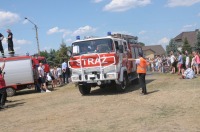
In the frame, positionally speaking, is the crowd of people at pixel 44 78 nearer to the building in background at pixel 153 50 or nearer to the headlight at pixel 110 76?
the headlight at pixel 110 76

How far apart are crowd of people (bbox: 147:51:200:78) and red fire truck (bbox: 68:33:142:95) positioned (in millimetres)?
6524

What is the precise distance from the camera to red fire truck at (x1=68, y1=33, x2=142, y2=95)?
14789 millimetres

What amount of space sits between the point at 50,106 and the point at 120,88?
12.1 ft

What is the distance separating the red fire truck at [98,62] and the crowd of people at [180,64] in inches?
257

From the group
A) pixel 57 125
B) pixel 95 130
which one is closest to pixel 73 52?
pixel 57 125

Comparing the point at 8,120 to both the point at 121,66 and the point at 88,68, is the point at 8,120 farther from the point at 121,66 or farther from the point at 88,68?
the point at 121,66

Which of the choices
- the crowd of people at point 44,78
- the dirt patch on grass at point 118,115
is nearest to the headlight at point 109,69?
the dirt patch on grass at point 118,115

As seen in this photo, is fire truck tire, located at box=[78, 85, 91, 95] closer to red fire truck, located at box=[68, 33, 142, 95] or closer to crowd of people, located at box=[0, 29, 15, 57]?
red fire truck, located at box=[68, 33, 142, 95]

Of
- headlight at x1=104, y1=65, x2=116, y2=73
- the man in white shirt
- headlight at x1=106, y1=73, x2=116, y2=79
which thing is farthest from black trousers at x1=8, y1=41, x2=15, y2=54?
headlight at x1=106, y1=73, x2=116, y2=79

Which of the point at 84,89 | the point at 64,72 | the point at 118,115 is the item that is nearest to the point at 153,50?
the point at 64,72

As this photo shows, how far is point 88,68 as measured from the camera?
15031 mm

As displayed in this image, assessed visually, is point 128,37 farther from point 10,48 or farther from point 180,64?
point 10,48

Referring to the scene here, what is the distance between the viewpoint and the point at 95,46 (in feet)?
50.2

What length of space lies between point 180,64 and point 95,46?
32.2ft
